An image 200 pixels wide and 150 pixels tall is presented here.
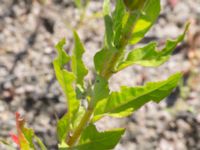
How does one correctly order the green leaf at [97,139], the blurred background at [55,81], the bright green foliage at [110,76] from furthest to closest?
1. the blurred background at [55,81]
2. the green leaf at [97,139]
3. the bright green foliage at [110,76]

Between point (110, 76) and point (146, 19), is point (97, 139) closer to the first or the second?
point (110, 76)

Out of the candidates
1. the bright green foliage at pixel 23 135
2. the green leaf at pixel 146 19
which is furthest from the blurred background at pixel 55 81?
the green leaf at pixel 146 19

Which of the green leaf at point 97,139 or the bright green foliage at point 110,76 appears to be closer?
the bright green foliage at point 110,76

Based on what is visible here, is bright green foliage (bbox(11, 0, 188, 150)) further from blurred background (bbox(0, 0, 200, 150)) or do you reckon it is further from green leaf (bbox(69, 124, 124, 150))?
blurred background (bbox(0, 0, 200, 150))

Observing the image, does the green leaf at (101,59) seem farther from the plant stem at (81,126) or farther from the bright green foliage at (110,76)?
the plant stem at (81,126)

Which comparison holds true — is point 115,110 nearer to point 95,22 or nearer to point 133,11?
point 133,11
